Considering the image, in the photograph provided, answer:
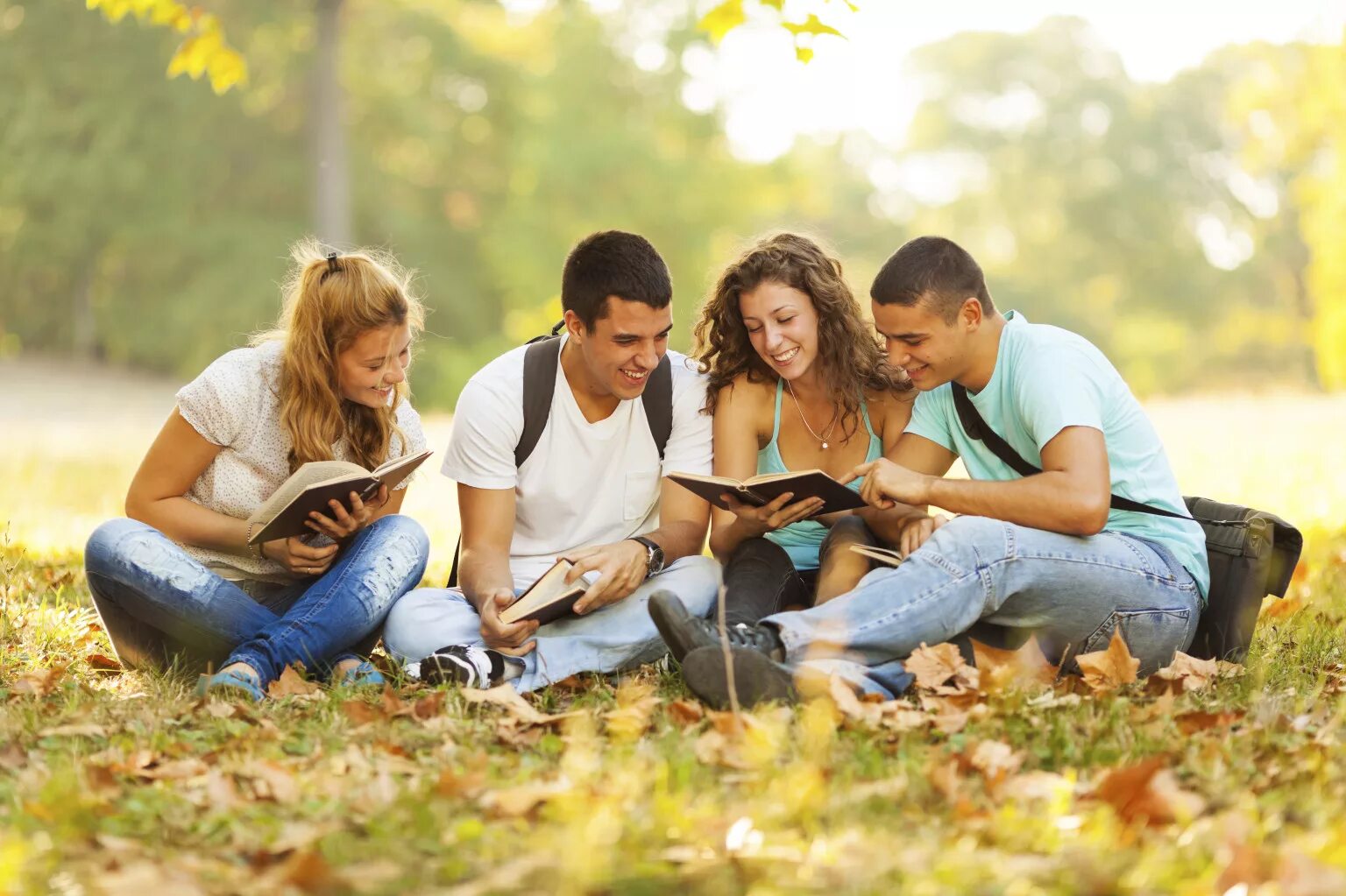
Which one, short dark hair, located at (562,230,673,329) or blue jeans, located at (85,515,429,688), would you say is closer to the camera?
blue jeans, located at (85,515,429,688)

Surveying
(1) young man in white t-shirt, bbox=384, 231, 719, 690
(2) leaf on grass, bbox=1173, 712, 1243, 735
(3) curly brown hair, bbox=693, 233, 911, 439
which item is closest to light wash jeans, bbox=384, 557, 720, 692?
(1) young man in white t-shirt, bbox=384, 231, 719, 690

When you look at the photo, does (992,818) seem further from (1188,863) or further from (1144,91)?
(1144,91)

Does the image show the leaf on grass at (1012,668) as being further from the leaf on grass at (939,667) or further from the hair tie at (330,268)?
the hair tie at (330,268)

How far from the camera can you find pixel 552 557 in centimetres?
452

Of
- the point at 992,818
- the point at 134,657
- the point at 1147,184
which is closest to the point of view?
the point at 992,818

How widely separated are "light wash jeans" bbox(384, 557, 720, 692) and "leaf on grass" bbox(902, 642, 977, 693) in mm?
839

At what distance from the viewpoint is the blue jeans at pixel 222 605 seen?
13.3ft

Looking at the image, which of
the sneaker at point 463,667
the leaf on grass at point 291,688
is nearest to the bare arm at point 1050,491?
the sneaker at point 463,667

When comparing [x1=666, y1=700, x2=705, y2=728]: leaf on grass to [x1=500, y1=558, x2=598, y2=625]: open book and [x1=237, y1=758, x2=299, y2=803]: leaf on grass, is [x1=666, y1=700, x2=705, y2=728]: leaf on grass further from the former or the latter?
[x1=237, y1=758, x2=299, y2=803]: leaf on grass

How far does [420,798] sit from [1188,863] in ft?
4.76

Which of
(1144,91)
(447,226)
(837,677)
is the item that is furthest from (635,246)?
(1144,91)

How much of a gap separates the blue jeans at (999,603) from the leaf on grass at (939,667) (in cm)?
3

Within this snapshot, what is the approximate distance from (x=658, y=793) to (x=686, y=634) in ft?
3.28

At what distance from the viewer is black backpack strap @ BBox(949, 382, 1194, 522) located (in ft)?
13.1
